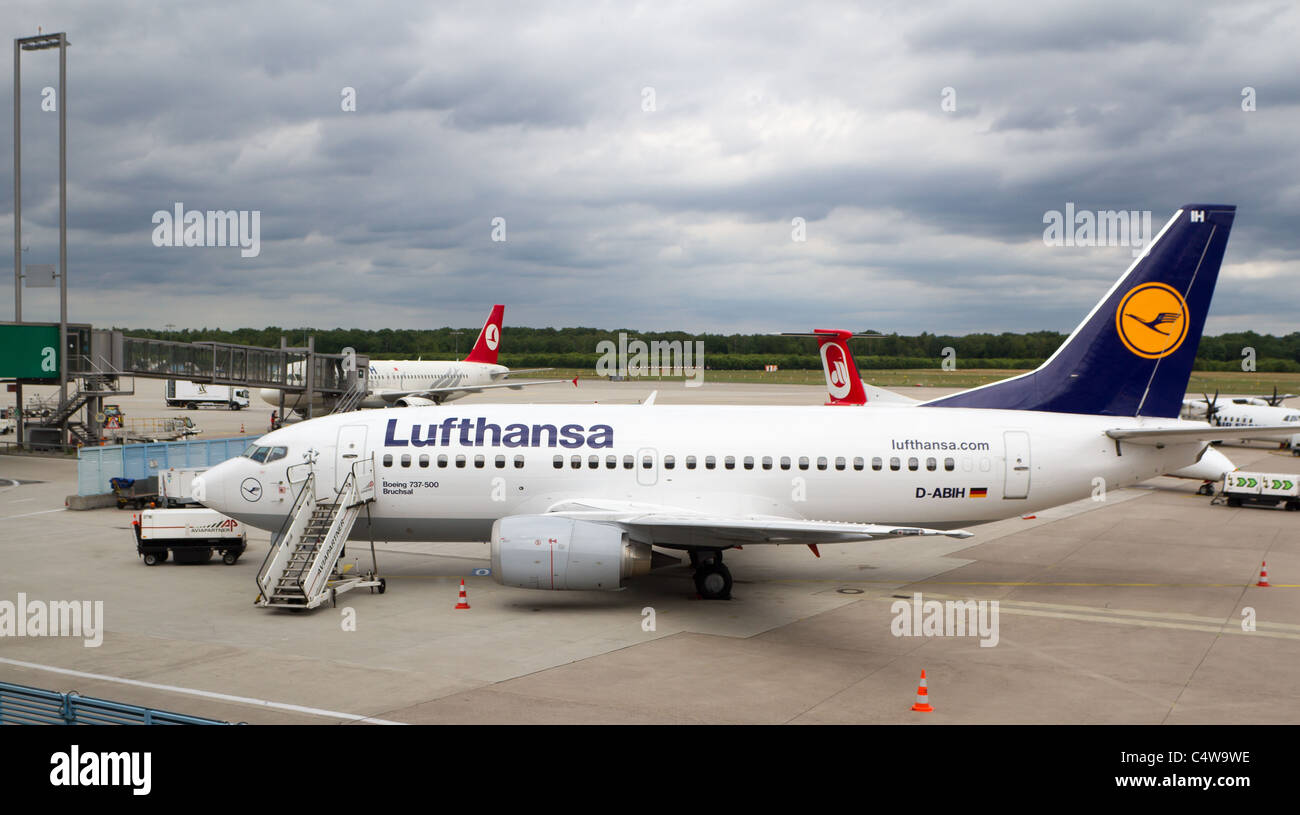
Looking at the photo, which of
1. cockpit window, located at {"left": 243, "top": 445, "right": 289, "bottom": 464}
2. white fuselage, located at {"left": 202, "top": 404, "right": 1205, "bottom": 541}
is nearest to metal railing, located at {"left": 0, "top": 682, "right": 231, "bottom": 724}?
white fuselage, located at {"left": 202, "top": 404, "right": 1205, "bottom": 541}

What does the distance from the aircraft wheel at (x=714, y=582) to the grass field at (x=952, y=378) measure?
104265 millimetres

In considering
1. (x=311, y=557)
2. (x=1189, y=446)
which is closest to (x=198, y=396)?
(x=311, y=557)

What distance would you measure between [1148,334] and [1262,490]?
1821cm

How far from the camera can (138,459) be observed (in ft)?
116

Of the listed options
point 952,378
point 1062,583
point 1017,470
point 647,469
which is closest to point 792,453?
point 647,469

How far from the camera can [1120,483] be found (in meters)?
23.4

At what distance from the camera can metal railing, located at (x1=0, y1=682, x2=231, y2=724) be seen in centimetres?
1041

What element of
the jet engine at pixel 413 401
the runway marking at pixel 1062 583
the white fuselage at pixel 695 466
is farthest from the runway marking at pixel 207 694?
the jet engine at pixel 413 401

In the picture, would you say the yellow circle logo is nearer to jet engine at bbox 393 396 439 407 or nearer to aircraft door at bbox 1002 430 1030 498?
aircraft door at bbox 1002 430 1030 498

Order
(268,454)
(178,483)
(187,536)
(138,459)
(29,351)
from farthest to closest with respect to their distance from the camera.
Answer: (29,351) < (138,459) < (178,483) < (187,536) < (268,454)

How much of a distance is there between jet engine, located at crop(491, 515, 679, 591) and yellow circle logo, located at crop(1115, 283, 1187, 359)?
14.2 m

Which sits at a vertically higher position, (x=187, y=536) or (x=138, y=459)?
(x=138, y=459)

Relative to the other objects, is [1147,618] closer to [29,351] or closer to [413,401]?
[413,401]

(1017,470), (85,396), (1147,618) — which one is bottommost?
(1147,618)
